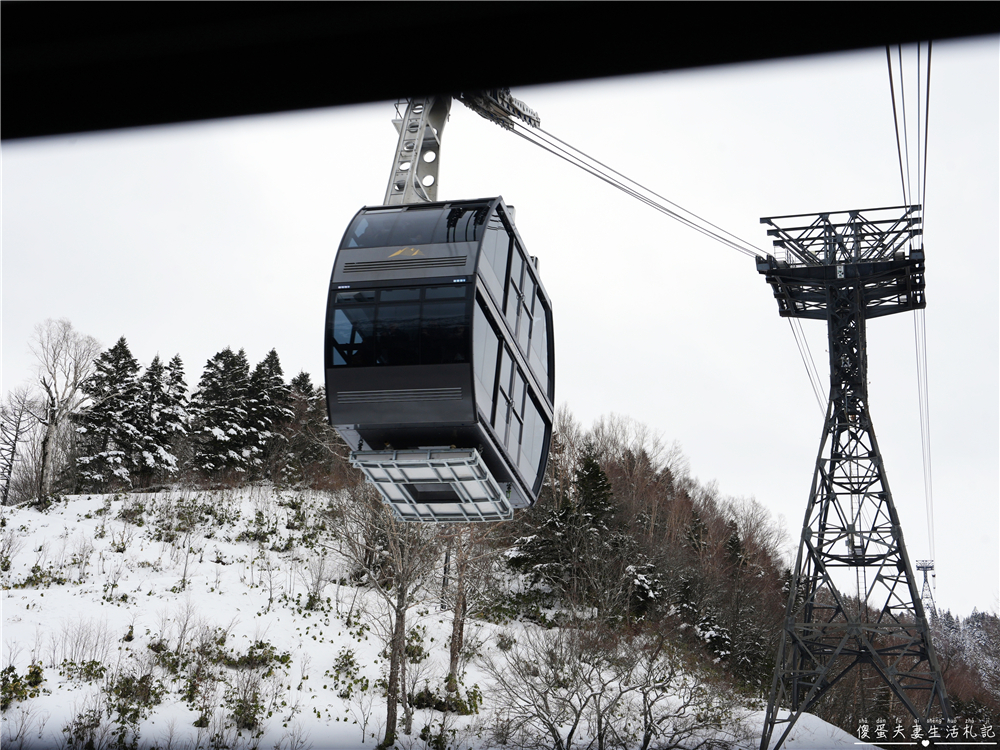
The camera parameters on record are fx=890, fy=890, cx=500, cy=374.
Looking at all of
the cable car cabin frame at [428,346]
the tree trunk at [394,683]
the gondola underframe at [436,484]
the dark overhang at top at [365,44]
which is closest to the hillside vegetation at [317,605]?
the tree trunk at [394,683]

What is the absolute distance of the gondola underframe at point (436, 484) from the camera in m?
12.2

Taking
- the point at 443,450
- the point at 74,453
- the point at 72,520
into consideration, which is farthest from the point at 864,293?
the point at 74,453

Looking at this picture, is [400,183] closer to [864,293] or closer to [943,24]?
[943,24]

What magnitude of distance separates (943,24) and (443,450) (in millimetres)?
10229

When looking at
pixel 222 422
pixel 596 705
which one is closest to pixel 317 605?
pixel 596 705

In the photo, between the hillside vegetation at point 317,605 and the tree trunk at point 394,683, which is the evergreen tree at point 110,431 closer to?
the hillside vegetation at point 317,605

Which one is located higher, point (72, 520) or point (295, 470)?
point (295, 470)

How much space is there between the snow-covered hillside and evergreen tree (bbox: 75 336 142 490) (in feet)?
21.6

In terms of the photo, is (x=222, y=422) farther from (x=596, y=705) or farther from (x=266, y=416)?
(x=596, y=705)

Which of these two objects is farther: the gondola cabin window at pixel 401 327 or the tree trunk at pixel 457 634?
the tree trunk at pixel 457 634

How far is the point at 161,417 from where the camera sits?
139 feet

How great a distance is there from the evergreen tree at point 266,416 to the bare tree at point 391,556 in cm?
1157

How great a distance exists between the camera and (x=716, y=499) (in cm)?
6550

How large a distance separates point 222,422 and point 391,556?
19.8 meters
